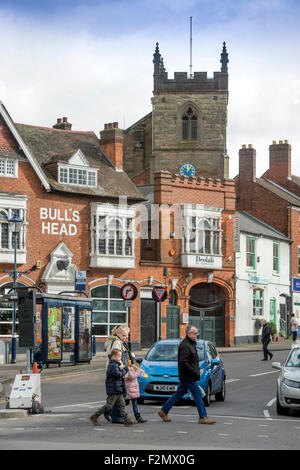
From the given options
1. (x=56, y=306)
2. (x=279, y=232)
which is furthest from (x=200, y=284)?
(x=56, y=306)

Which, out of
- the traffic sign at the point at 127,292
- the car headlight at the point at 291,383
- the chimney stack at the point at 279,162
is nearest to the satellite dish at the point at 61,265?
the traffic sign at the point at 127,292

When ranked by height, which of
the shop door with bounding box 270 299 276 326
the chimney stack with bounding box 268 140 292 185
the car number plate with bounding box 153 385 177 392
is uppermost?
the chimney stack with bounding box 268 140 292 185

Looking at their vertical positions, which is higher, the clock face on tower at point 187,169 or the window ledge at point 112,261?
the clock face on tower at point 187,169

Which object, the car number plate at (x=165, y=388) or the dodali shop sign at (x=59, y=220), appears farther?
the dodali shop sign at (x=59, y=220)

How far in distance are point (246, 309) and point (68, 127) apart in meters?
15.2

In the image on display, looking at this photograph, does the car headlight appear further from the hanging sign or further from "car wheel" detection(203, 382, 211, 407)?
the hanging sign

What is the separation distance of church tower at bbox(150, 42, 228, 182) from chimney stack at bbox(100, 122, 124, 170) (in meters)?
14.9

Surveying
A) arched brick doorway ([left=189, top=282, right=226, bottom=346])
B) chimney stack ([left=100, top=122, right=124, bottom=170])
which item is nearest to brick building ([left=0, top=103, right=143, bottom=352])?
chimney stack ([left=100, top=122, right=124, bottom=170])

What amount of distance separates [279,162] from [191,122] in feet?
23.6

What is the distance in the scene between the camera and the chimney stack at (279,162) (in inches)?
2431

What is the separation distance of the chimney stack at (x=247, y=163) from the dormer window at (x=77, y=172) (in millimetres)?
18321

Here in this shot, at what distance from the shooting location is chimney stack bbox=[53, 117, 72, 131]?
49469 mm

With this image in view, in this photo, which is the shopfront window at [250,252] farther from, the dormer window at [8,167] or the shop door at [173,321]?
the dormer window at [8,167]

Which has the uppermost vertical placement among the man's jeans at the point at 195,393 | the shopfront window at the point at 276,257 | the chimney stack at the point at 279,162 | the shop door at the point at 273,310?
the chimney stack at the point at 279,162
